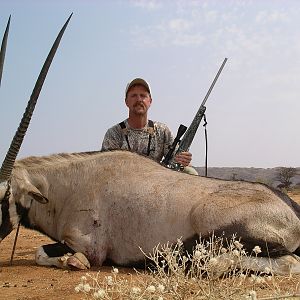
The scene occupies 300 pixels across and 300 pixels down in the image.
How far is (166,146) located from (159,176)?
2159mm

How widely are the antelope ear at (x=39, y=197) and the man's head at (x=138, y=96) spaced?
8.21 ft

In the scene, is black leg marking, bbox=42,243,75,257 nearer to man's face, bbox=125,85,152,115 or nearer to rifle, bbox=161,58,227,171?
rifle, bbox=161,58,227,171

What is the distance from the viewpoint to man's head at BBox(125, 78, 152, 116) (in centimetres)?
743

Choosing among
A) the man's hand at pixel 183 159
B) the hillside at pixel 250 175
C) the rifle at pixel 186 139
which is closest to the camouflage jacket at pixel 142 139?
the rifle at pixel 186 139

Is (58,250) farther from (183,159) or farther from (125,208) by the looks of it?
(183,159)

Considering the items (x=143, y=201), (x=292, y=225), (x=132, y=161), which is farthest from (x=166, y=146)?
(x=292, y=225)

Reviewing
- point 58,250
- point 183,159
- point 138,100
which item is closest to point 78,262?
point 58,250

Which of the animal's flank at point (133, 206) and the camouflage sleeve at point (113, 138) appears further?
the camouflage sleeve at point (113, 138)

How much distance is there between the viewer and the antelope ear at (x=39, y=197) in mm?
5270

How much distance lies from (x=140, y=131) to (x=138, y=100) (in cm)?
43

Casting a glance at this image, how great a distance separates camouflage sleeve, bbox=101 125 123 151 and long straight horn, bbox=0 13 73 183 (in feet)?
6.90

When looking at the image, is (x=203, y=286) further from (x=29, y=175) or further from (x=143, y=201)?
(x=29, y=175)

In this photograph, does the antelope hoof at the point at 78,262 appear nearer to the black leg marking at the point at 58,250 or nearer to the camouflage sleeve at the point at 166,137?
the black leg marking at the point at 58,250

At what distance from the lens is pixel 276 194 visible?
16.4 feet
